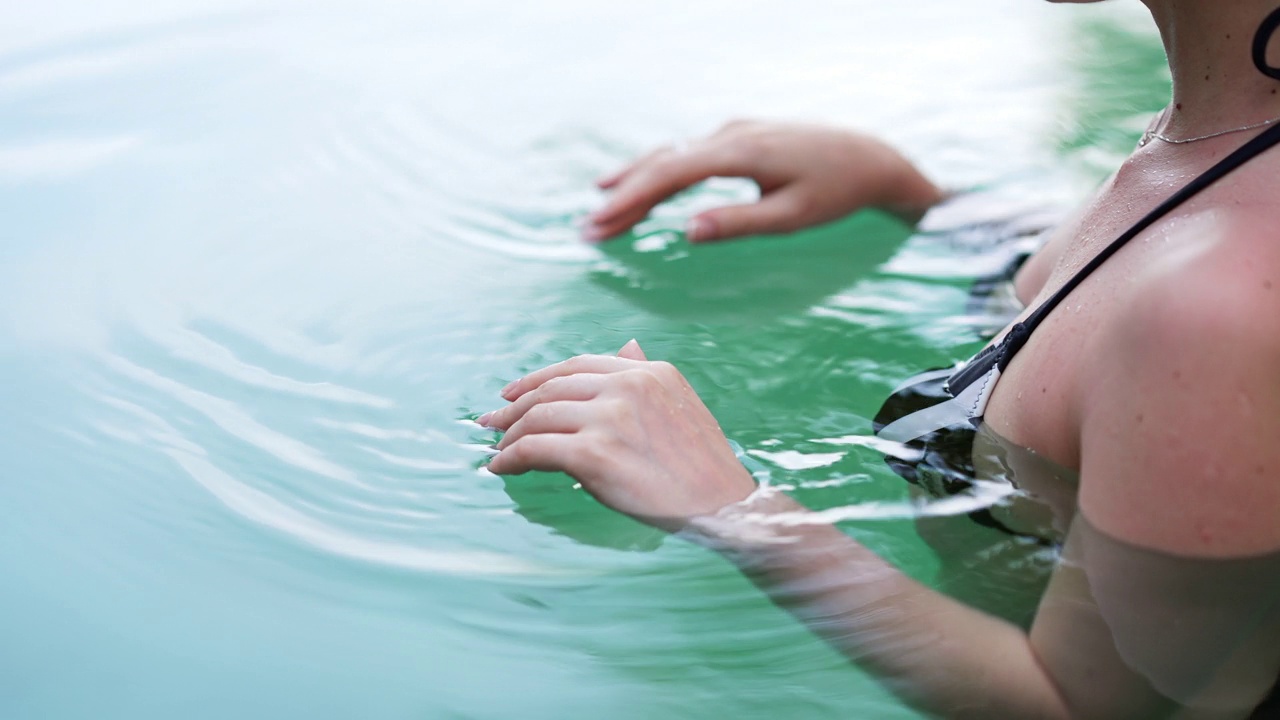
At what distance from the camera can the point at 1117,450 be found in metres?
0.92

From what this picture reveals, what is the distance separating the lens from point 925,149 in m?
2.29

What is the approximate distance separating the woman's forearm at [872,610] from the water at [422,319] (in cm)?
6

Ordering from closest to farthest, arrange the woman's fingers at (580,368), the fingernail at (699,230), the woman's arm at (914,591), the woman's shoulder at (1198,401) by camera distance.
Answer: the woman's shoulder at (1198,401) < the woman's arm at (914,591) < the woman's fingers at (580,368) < the fingernail at (699,230)

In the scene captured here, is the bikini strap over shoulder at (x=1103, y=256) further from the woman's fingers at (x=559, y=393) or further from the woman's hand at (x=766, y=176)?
the woman's hand at (x=766, y=176)

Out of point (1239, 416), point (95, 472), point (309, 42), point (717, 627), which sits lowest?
point (717, 627)

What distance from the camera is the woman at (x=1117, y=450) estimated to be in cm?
89

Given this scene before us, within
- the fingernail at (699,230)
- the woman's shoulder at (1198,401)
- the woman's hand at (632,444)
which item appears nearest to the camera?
the woman's shoulder at (1198,401)

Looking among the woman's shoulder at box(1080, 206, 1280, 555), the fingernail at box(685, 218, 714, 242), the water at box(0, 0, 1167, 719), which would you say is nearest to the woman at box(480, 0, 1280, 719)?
the woman's shoulder at box(1080, 206, 1280, 555)

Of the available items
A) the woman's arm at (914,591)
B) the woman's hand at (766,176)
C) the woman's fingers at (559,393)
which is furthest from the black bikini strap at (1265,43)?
the woman's hand at (766,176)

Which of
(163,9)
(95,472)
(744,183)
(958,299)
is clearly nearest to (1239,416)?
(958,299)

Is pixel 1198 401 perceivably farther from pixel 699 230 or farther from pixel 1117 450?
pixel 699 230

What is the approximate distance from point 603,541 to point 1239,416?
2.11 feet

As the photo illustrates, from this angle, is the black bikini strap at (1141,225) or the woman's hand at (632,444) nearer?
the black bikini strap at (1141,225)

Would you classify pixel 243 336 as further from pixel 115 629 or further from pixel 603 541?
pixel 603 541
